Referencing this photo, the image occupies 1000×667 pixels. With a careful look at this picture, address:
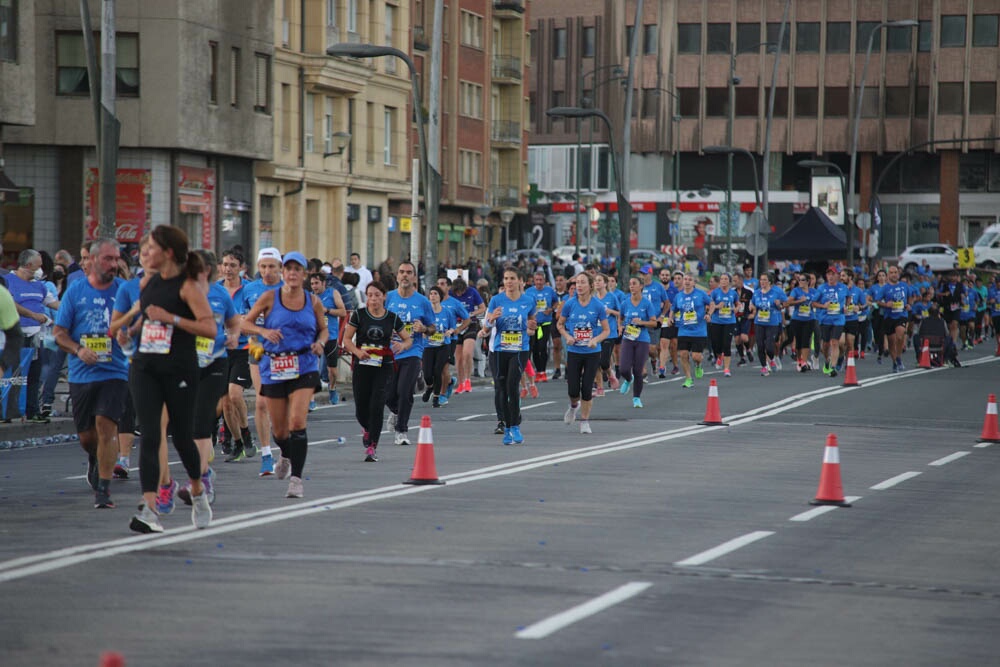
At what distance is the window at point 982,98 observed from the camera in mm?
95625

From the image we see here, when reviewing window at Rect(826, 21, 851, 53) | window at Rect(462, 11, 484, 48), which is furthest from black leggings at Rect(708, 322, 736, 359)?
window at Rect(826, 21, 851, 53)

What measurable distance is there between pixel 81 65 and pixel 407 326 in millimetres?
25311

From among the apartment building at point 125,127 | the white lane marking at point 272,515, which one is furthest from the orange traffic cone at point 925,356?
the white lane marking at point 272,515

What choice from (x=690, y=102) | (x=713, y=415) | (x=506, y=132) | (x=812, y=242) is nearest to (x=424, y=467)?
(x=713, y=415)

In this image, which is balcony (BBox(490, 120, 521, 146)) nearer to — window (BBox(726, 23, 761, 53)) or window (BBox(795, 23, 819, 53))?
window (BBox(726, 23, 761, 53))

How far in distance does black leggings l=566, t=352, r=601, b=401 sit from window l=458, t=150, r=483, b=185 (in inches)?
2075

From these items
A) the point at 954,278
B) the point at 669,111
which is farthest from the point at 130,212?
the point at 669,111

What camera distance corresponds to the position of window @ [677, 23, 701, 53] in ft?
334

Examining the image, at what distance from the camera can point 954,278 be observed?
48.9 meters

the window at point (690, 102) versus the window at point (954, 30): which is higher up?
the window at point (954, 30)

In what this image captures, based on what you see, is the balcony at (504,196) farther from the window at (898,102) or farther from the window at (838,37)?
the window at (838,37)

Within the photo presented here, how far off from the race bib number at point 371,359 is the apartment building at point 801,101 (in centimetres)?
7870

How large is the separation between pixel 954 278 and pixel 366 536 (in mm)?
39490

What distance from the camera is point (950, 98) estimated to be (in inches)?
3784
